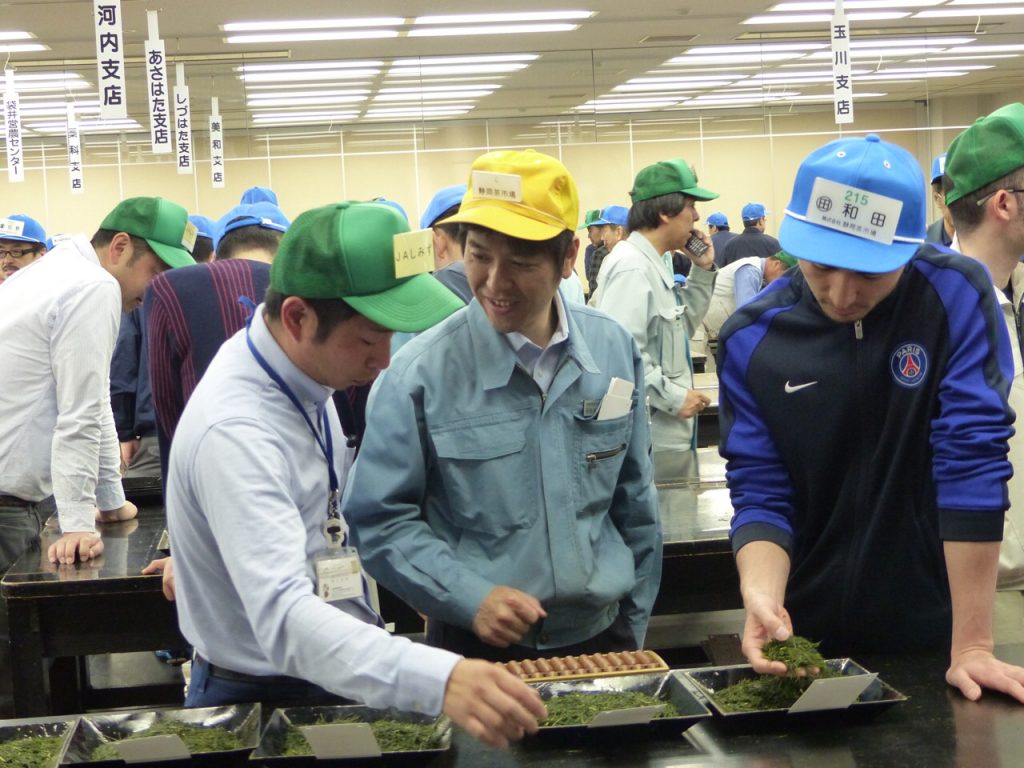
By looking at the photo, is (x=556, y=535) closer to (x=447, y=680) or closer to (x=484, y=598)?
(x=484, y=598)

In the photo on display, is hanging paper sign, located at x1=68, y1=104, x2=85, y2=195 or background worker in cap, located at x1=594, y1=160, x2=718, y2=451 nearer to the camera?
background worker in cap, located at x1=594, y1=160, x2=718, y2=451

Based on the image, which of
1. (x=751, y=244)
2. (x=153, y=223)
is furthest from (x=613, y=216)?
(x=153, y=223)

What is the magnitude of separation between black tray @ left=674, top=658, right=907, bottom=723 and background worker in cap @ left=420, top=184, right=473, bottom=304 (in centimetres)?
149

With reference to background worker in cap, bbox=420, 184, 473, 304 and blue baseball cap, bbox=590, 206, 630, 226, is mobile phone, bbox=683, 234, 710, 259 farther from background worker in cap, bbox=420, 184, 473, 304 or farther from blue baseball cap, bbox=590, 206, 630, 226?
blue baseball cap, bbox=590, 206, 630, 226

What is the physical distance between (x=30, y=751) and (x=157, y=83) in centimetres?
753

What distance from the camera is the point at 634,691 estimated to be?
67.8 inches

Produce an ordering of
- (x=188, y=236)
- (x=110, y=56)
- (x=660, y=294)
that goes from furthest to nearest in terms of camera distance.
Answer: (x=110, y=56) < (x=660, y=294) < (x=188, y=236)

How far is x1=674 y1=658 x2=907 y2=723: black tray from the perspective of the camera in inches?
63.2

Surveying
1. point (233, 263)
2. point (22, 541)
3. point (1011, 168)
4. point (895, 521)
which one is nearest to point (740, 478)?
point (895, 521)

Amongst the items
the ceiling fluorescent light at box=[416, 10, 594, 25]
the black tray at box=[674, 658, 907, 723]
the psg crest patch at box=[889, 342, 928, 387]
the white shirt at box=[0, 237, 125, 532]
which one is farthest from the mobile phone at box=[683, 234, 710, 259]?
the ceiling fluorescent light at box=[416, 10, 594, 25]

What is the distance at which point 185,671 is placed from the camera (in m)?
4.10

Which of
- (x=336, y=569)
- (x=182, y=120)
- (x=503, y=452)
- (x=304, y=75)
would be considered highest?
(x=304, y=75)

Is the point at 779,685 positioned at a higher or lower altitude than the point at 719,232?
lower

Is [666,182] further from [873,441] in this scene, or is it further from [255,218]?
[873,441]
